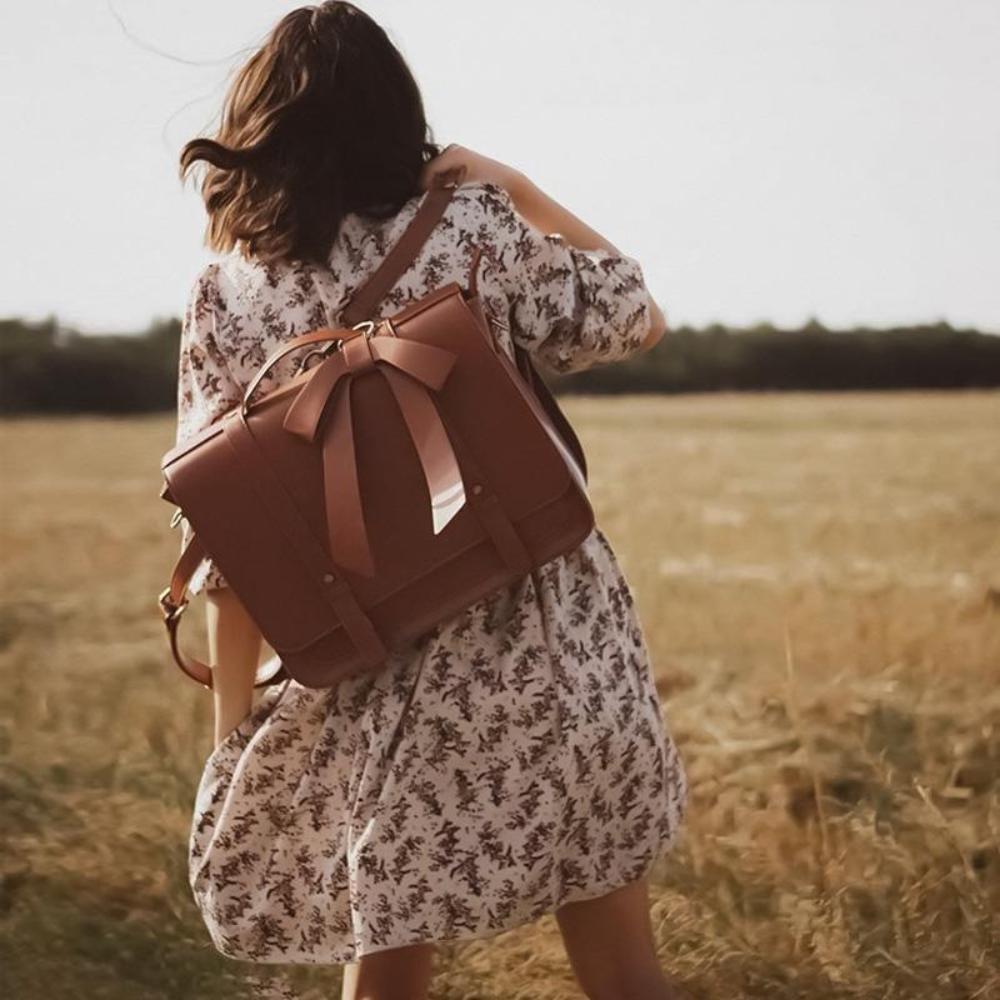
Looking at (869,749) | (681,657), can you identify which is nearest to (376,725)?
(869,749)

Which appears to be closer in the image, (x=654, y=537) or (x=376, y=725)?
(x=376, y=725)

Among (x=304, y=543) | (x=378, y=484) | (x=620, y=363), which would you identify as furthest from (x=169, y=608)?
(x=620, y=363)

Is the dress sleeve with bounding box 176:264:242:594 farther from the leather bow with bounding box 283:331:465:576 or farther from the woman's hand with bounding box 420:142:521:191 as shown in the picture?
the woman's hand with bounding box 420:142:521:191

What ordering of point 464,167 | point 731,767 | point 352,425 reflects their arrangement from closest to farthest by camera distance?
point 352,425 < point 464,167 < point 731,767

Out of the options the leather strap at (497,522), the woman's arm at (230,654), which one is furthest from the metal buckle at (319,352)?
the woman's arm at (230,654)

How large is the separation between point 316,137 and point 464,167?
21 cm

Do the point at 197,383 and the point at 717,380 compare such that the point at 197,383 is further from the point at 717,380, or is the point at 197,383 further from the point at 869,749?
the point at 717,380

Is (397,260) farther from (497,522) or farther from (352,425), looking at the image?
(497,522)

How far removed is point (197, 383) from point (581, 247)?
60 centimetres

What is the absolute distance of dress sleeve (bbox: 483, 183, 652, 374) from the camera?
91.9 inches

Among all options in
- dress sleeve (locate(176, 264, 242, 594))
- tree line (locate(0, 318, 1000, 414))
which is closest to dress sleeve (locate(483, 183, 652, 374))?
dress sleeve (locate(176, 264, 242, 594))

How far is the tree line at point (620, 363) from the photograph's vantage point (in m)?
22.7

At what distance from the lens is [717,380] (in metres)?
24.0

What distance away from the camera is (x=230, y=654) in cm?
249
